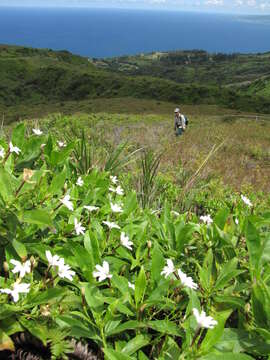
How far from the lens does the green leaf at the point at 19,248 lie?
1417 millimetres

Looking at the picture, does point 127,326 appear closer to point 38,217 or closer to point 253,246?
point 38,217

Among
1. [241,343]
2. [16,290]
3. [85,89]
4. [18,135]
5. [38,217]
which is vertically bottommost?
[85,89]

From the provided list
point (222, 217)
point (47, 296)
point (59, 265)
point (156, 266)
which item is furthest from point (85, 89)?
point (47, 296)

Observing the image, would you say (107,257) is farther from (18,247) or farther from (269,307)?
(269,307)

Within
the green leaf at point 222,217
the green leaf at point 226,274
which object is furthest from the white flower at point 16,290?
the green leaf at point 222,217

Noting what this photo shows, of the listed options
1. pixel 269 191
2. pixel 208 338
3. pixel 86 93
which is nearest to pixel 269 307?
pixel 208 338

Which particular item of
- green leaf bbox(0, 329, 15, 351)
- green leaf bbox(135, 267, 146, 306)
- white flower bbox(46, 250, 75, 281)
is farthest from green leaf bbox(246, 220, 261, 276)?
green leaf bbox(0, 329, 15, 351)

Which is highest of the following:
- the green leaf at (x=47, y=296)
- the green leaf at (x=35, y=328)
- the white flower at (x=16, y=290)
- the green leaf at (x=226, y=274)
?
the white flower at (x=16, y=290)

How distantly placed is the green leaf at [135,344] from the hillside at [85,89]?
5199 centimetres

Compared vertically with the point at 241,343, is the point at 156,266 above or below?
above

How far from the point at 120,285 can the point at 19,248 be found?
1.39 ft

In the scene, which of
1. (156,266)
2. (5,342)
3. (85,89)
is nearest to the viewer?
(5,342)

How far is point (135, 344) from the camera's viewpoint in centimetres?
133

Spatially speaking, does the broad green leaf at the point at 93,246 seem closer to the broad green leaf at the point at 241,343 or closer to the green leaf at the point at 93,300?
the green leaf at the point at 93,300
